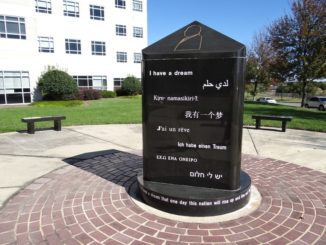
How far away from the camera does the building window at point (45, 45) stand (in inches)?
1141

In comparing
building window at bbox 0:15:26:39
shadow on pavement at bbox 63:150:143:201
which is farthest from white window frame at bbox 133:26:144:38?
shadow on pavement at bbox 63:150:143:201

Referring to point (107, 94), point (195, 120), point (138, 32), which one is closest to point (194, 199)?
point (195, 120)

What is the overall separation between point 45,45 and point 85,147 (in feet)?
83.0

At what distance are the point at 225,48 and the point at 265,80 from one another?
116ft

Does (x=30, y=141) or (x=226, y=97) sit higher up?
(x=226, y=97)

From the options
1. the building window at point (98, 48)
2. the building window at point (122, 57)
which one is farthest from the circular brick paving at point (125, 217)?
the building window at point (122, 57)

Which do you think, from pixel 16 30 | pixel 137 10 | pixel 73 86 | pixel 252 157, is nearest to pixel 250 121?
pixel 252 157

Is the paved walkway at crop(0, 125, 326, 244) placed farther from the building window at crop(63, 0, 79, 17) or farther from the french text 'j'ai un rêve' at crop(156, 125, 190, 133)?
the building window at crop(63, 0, 79, 17)

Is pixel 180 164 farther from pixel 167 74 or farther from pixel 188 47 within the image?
pixel 188 47

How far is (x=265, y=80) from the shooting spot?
120 feet

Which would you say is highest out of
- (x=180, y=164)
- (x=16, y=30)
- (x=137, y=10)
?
(x=137, y=10)

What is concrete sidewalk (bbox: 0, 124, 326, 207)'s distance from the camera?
5.67 m

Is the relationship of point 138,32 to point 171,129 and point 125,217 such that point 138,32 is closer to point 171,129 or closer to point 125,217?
point 171,129

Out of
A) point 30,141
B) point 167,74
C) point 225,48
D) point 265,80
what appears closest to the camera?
point 225,48
